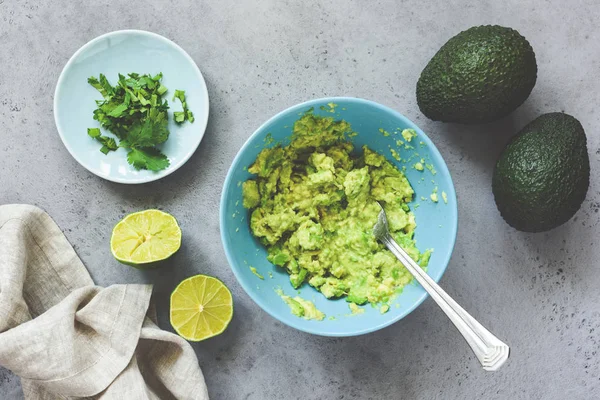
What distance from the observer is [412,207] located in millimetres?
1885

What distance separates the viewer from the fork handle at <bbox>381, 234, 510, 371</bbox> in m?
1.45

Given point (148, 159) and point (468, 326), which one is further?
point (148, 159)

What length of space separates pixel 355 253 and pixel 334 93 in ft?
1.68

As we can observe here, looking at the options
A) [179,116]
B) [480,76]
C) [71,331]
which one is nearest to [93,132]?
[179,116]

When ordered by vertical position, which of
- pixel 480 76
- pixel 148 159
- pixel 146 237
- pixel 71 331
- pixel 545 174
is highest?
pixel 480 76

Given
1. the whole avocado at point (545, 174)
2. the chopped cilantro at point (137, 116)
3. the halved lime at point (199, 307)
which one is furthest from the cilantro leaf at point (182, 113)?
the whole avocado at point (545, 174)

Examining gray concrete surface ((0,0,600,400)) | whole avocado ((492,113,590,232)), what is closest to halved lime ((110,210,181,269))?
gray concrete surface ((0,0,600,400))

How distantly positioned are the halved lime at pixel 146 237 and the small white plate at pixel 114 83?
0.13 metres

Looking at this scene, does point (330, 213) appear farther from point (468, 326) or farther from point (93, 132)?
point (93, 132)

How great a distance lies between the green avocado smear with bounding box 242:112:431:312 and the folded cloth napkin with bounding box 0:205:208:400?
45cm

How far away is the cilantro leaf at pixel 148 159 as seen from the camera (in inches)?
75.8

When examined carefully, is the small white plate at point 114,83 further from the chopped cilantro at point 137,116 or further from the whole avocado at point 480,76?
the whole avocado at point 480,76

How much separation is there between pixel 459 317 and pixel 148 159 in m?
1.04

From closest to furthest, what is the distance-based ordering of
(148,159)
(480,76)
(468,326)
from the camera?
(468,326) → (480,76) → (148,159)
